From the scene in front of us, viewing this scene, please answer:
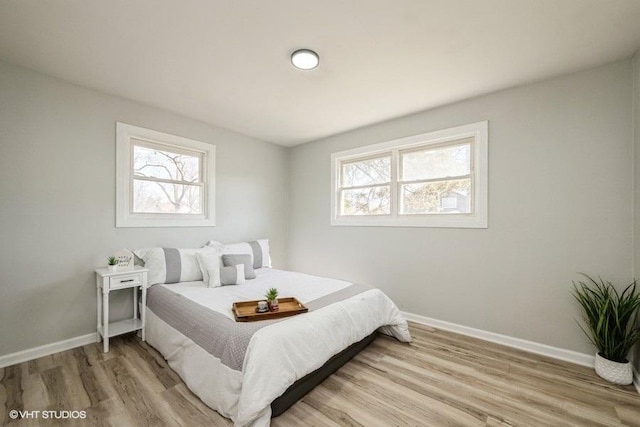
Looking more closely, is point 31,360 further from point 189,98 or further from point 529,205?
point 529,205

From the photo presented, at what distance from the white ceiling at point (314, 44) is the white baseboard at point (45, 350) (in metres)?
2.49

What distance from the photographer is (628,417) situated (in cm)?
168

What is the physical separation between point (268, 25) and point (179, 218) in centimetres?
248

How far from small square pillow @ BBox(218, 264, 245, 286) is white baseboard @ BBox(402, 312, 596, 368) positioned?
2127mm

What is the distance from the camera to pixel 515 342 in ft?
8.52

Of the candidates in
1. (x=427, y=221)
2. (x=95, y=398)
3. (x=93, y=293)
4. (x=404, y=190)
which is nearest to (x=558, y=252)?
(x=427, y=221)

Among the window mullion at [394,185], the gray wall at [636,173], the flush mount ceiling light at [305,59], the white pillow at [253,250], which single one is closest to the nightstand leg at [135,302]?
the white pillow at [253,250]

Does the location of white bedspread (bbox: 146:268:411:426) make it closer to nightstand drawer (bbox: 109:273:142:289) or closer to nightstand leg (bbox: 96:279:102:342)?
nightstand drawer (bbox: 109:273:142:289)

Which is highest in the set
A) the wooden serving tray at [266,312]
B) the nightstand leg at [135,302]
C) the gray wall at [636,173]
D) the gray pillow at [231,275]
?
the gray wall at [636,173]

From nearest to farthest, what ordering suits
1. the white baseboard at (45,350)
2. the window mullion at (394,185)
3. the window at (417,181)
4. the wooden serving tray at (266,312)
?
the wooden serving tray at (266,312) → the white baseboard at (45,350) → the window at (417,181) → the window mullion at (394,185)

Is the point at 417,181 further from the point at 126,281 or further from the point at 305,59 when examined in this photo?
the point at 126,281

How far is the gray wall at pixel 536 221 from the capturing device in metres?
2.22

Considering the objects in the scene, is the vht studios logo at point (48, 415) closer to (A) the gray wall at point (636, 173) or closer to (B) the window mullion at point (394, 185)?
(B) the window mullion at point (394, 185)

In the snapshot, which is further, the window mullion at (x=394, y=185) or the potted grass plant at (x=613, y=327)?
the window mullion at (x=394, y=185)
